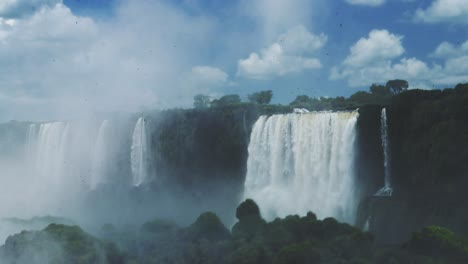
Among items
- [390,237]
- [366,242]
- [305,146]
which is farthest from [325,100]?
[366,242]

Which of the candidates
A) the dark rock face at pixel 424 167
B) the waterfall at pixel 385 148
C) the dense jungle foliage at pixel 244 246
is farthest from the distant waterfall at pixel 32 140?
the waterfall at pixel 385 148

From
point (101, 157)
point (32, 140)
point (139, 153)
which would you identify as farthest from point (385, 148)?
point (32, 140)

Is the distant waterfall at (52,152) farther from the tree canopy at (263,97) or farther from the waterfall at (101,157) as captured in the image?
A: the tree canopy at (263,97)

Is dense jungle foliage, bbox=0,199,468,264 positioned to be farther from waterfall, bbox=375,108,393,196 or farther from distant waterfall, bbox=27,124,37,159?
distant waterfall, bbox=27,124,37,159

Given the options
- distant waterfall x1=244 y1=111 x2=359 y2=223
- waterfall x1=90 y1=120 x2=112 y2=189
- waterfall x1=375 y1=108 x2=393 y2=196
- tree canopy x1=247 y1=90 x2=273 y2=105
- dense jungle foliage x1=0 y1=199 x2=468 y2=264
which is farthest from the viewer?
tree canopy x1=247 y1=90 x2=273 y2=105

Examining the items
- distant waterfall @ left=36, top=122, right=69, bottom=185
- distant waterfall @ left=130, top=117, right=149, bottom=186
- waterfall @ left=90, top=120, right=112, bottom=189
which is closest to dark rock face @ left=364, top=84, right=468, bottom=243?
distant waterfall @ left=130, top=117, right=149, bottom=186

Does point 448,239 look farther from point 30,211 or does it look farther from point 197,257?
point 30,211

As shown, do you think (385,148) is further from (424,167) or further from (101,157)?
(101,157)
